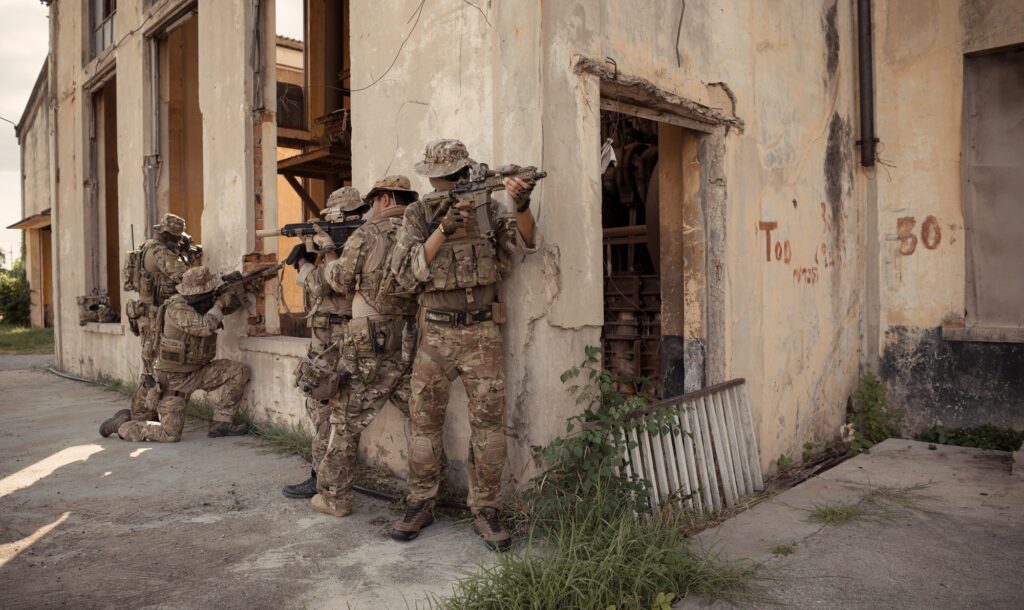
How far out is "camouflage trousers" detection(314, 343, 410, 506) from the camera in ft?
12.5

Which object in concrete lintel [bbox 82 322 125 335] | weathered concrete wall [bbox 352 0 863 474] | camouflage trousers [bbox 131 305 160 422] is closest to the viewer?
weathered concrete wall [bbox 352 0 863 474]

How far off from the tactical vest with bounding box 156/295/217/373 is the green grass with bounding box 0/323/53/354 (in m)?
9.74

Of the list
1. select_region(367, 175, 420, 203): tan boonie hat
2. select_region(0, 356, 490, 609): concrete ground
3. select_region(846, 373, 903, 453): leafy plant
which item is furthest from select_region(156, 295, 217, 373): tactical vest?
select_region(846, 373, 903, 453): leafy plant

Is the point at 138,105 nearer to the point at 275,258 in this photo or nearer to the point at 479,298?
the point at 275,258

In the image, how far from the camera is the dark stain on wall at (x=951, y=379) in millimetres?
5520

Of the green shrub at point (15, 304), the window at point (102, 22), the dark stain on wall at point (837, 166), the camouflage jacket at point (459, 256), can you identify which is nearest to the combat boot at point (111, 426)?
the camouflage jacket at point (459, 256)

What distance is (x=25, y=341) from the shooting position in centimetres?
1505

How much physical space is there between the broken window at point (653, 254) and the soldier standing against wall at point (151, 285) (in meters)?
3.88

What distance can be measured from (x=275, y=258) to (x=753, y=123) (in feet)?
13.4

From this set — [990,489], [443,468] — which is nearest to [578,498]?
[443,468]

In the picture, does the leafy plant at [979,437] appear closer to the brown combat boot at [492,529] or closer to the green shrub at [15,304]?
the brown combat boot at [492,529]

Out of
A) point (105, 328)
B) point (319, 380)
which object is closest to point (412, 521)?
point (319, 380)

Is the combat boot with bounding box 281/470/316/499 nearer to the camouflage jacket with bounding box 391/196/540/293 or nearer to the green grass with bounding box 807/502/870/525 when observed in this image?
the camouflage jacket with bounding box 391/196/540/293

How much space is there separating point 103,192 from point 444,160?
7.91 meters
